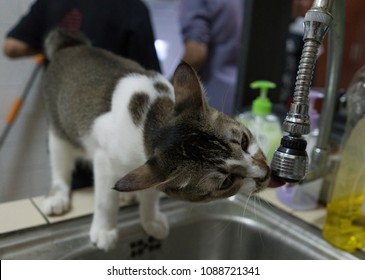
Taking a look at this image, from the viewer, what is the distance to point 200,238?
0.86m

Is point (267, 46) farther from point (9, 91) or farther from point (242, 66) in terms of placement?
point (9, 91)

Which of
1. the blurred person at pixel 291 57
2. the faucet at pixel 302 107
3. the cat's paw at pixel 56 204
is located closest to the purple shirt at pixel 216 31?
the blurred person at pixel 291 57

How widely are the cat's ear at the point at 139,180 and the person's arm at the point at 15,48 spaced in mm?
377

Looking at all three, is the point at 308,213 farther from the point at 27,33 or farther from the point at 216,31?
the point at 216,31

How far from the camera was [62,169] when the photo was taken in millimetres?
924

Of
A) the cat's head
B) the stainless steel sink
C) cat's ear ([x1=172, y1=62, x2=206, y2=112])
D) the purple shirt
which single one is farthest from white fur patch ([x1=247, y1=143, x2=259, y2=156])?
the purple shirt

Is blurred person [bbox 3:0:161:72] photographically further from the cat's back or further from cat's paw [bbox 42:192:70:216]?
cat's paw [bbox 42:192:70:216]

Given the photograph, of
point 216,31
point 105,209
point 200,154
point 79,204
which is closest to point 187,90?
point 200,154

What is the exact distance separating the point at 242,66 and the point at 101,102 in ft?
1.78

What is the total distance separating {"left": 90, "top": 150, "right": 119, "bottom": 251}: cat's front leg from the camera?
2.41 ft

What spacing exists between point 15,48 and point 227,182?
1.66 ft

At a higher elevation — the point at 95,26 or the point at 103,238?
the point at 95,26
